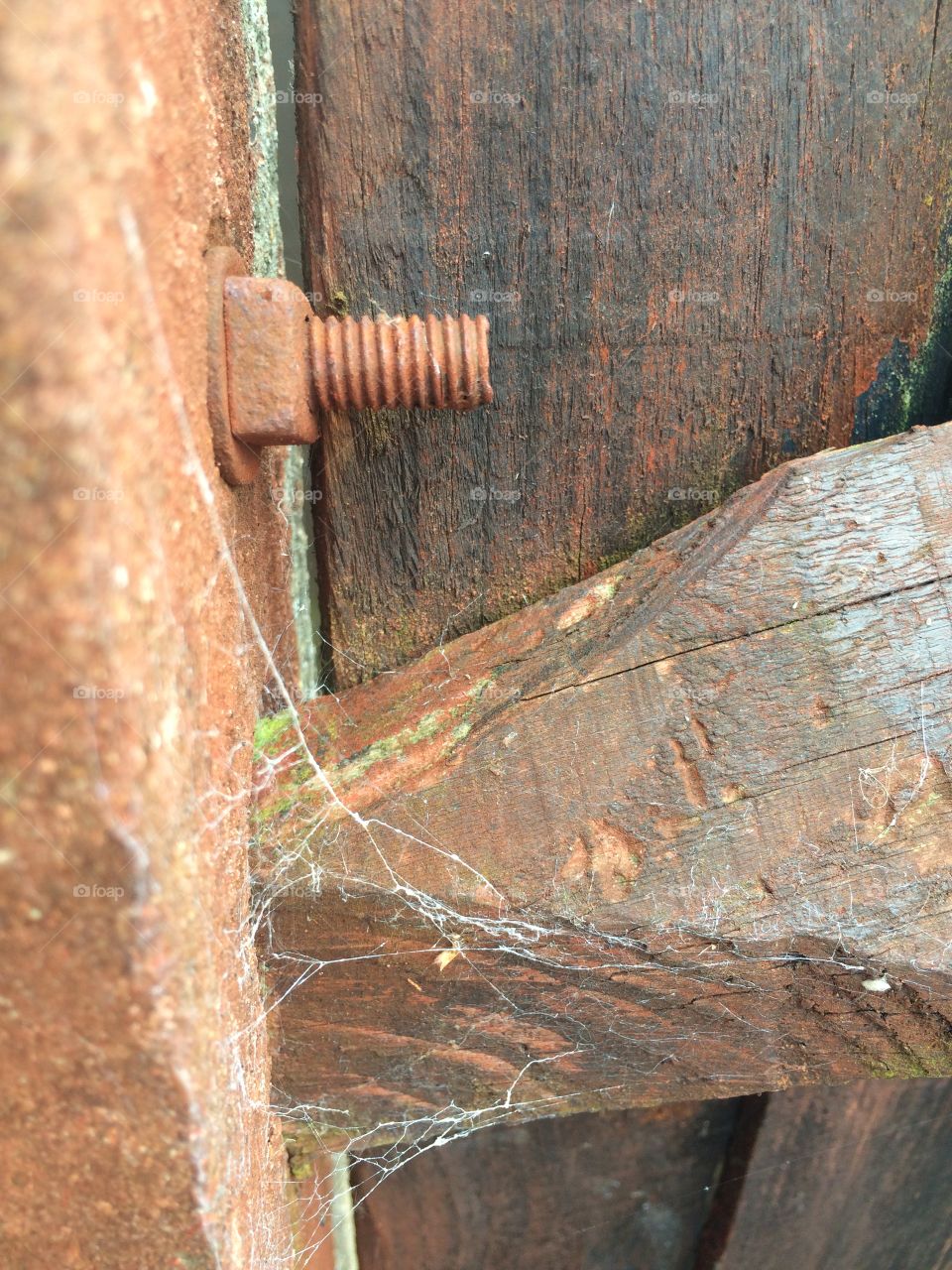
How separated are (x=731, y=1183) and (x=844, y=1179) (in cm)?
Answer: 23

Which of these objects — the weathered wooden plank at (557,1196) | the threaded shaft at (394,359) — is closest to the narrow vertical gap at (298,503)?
the threaded shaft at (394,359)

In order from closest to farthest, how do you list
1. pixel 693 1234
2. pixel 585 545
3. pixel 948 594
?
1. pixel 948 594
2. pixel 585 545
3. pixel 693 1234

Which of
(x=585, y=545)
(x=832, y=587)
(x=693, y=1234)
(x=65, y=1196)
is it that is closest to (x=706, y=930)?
(x=832, y=587)

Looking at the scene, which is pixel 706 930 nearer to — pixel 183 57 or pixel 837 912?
pixel 837 912

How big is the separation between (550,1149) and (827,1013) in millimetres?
952


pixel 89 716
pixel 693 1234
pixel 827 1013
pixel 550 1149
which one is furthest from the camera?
pixel 693 1234

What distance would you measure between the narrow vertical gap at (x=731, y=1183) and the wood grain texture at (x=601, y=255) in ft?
4.04

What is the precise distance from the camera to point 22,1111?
0.75m

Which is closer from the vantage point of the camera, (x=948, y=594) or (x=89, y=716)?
(x=89, y=716)

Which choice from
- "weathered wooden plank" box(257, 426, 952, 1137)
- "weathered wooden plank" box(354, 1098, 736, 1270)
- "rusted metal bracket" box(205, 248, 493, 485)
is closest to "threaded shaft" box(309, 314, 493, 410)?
"rusted metal bracket" box(205, 248, 493, 485)

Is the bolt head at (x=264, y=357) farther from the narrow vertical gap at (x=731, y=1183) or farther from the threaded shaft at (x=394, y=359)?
the narrow vertical gap at (x=731, y=1183)

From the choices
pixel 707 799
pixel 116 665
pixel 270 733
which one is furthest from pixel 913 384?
pixel 116 665

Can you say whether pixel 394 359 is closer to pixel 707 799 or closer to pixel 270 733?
pixel 270 733

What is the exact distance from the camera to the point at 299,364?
93 cm
